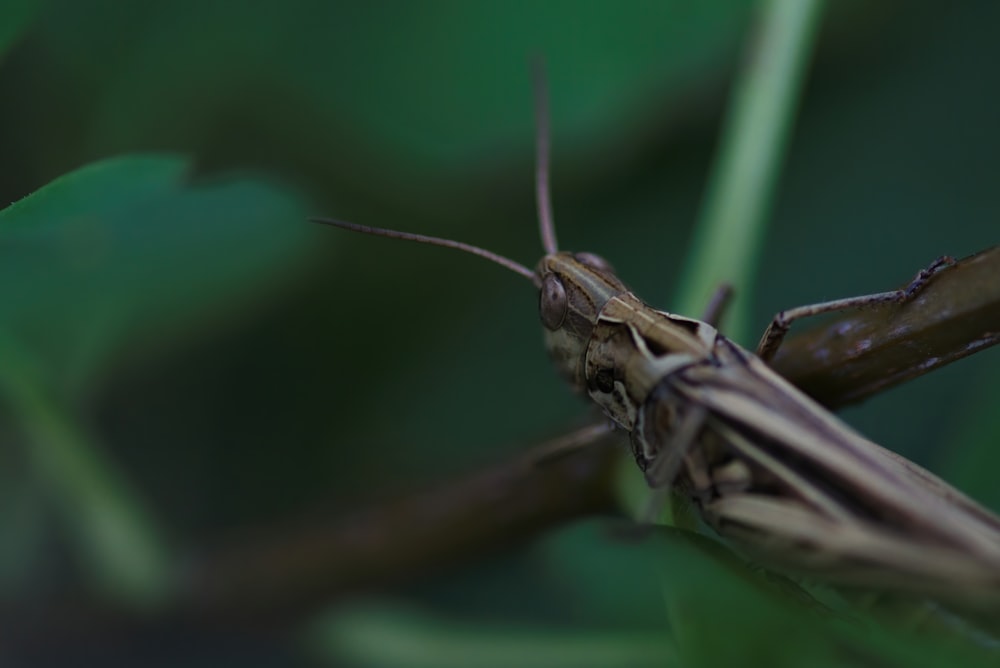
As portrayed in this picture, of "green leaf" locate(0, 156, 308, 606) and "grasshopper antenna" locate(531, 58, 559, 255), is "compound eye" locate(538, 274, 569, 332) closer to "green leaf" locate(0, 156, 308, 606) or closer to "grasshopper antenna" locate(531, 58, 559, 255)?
"grasshopper antenna" locate(531, 58, 559, 255)

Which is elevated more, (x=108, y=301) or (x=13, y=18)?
(x=108, y=301)

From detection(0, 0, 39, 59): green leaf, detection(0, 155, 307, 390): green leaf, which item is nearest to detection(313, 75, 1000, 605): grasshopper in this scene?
detection(0, 155, 307, 390): green leaf

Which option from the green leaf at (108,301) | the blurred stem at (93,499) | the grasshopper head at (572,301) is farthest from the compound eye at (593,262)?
the blurred stem at (93,499)

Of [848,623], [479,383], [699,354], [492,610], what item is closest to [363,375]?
[479,383]

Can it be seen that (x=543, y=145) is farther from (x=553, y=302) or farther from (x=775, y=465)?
(x=775, y=465)

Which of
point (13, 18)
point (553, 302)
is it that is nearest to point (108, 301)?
point (13, 18)
